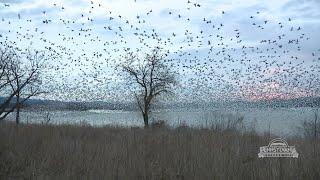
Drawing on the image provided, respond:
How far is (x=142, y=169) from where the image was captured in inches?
324

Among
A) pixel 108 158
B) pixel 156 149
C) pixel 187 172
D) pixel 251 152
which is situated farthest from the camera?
pixel 156 149

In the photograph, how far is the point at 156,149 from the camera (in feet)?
35.5

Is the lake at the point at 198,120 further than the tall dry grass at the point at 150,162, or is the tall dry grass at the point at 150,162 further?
the lake at the point at 198,120

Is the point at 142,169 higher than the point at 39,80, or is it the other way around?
the point at 39,80

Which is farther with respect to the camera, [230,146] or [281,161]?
[230,146]

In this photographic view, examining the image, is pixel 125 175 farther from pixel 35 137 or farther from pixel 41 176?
pixel 35 137

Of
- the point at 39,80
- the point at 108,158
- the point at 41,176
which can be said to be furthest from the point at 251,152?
the point at 39,80

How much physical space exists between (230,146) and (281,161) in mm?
2643

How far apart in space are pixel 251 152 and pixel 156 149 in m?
2.26

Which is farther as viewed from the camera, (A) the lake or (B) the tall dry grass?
(A) the lake

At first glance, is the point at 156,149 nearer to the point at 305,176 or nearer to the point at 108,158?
the point at 108,158

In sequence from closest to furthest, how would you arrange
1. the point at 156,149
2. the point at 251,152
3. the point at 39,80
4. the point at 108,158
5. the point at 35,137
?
the point at 108,158
the point at 251,152
the point at 156,149
the point at 35,137
the point at 39,80

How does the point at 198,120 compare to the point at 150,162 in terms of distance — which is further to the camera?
the point at 198,120

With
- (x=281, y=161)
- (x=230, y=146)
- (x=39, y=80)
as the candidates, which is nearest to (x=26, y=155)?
(x=230, y=146)
